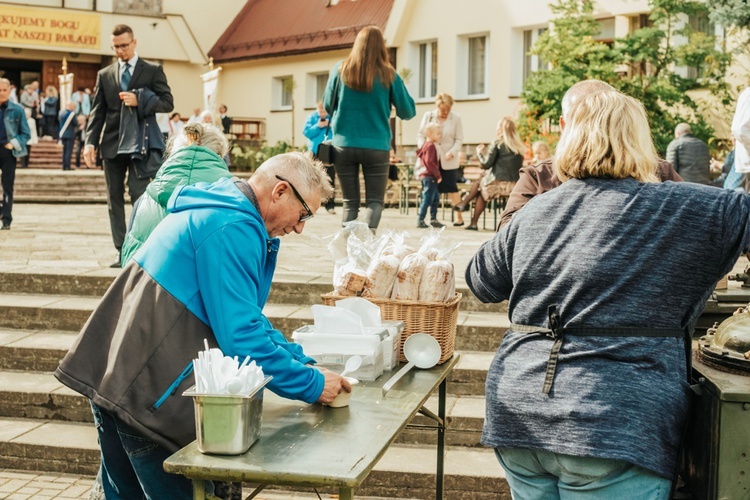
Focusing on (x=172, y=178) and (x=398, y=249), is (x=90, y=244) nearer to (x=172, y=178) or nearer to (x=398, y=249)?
(x=172, y=178)

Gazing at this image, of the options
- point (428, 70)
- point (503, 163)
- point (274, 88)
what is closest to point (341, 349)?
point (503, 163)

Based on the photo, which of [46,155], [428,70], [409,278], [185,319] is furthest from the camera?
[46,155]

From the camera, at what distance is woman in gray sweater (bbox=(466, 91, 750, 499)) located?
280 centimetres

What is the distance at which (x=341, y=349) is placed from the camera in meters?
3.62

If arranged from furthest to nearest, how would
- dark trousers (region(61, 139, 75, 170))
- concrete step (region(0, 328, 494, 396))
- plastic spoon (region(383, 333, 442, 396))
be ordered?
dark trousers (region(61, 139, 75, 170)) → concrete step (region(0, 328, 494, 396)) → plastic spoon (region(383, 333, 442, 396))

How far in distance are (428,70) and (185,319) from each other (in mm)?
25942

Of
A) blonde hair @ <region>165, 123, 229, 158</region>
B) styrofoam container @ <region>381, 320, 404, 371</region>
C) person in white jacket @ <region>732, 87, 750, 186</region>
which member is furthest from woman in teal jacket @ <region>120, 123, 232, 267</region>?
person in white jacket @ <region>732, 87, 750, 186</region>

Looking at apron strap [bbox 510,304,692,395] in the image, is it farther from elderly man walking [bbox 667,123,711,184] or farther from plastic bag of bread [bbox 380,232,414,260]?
elderly man walking [bbox 667,123,711,184]

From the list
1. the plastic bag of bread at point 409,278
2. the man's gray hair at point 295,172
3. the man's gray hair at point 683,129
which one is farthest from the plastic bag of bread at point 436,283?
the man's gray hair at point 683,129

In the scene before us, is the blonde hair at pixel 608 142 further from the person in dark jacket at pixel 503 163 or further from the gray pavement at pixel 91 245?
the person in dark jacket at pixel 503 163

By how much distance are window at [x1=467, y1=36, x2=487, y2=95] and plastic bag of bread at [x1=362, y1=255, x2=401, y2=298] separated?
23.5 metres

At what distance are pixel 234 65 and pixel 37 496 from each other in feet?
102

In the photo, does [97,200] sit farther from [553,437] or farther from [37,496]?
[553,437]

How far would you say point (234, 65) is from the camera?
116ft
